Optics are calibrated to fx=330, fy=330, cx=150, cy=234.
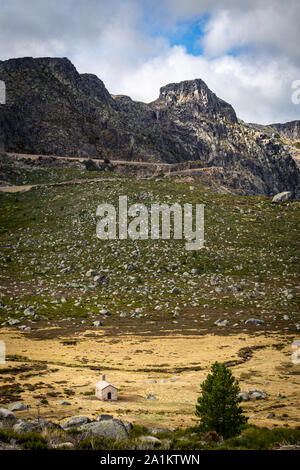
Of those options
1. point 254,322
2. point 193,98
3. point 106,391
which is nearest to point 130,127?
point 193,98

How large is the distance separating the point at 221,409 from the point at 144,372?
10452mm

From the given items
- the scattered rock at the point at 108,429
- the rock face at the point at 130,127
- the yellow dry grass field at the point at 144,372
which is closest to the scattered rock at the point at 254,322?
the yellow dry grass field at the point at 144,372

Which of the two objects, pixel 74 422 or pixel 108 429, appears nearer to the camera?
pixel 108 429

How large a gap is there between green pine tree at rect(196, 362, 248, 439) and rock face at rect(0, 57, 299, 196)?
104 m

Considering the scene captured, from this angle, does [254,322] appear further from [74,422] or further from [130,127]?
[130,127]

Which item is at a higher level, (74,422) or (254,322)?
(74,422)

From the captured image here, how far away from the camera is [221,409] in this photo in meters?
14.5

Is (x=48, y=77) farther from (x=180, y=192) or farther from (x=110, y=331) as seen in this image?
(x=110, y=331)

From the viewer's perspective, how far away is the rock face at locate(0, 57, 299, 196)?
365 ft

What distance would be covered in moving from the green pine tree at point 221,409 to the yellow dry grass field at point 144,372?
2273mm

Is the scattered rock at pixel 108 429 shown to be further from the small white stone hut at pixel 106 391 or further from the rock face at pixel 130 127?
the rock face at pixel 130 127

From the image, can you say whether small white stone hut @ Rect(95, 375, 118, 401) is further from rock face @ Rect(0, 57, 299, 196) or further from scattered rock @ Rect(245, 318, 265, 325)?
rock face @ Rect(0, 57, 299, 196)

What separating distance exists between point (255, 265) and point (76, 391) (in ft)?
116
